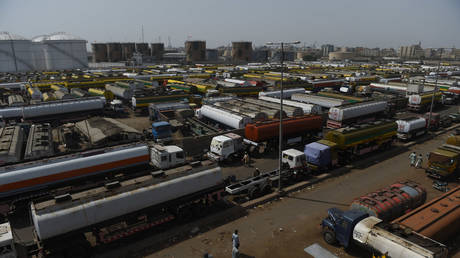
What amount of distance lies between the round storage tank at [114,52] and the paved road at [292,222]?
170 m

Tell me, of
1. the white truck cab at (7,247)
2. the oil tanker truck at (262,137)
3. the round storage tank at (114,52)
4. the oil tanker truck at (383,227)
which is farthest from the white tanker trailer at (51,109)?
the round storage tank at (114,52)

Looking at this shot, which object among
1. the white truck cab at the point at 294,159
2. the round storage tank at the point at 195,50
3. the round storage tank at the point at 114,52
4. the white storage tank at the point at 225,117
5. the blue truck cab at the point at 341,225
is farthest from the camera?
the round storage tank at the point at 195,50

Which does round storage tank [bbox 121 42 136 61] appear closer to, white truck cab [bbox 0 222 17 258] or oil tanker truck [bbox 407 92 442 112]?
oil tanker truck [bbox 407 92 442 112]

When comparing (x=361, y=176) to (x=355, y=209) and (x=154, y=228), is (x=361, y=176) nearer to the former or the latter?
(x=355, y=209)

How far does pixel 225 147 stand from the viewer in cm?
2428

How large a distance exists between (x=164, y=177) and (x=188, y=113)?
23.4 m

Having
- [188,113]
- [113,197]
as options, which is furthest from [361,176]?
[188,113]

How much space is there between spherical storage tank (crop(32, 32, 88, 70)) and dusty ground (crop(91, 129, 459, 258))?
406ft

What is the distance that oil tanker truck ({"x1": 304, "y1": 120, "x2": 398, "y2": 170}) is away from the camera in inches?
882

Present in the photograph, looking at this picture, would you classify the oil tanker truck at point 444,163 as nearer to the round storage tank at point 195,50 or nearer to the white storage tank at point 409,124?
the white storage tank at point 409,124

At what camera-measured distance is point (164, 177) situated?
15.3 meters

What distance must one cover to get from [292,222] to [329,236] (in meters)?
2.50

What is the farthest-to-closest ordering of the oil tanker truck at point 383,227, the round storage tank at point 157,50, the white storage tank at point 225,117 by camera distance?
the round storage tank at point 157,50
the white storage tank at point 225,117
the oil tanker truck at point 383,227

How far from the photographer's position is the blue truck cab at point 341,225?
13.3 meters
